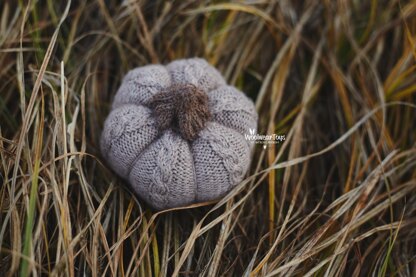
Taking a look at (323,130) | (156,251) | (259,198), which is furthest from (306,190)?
(156,251)

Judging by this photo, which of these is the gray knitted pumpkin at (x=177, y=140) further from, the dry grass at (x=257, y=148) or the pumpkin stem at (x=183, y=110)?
the dry grass at (x=257, y=148)

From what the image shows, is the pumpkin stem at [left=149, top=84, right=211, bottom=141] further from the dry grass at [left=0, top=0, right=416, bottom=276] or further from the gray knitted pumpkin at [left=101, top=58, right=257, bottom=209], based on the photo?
the dry grass at [left=0, top=0, right=416, bottom=276]

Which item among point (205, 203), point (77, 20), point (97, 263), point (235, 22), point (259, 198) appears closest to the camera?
point (97, 263)

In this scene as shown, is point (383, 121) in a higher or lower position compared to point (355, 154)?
higher

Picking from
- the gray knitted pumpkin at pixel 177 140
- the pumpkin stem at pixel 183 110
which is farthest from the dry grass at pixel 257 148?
the pumpkin stem at pixel 183 110

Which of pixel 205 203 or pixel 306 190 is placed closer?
pixel 205 203

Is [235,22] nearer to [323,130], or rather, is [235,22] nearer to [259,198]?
[323,130]
